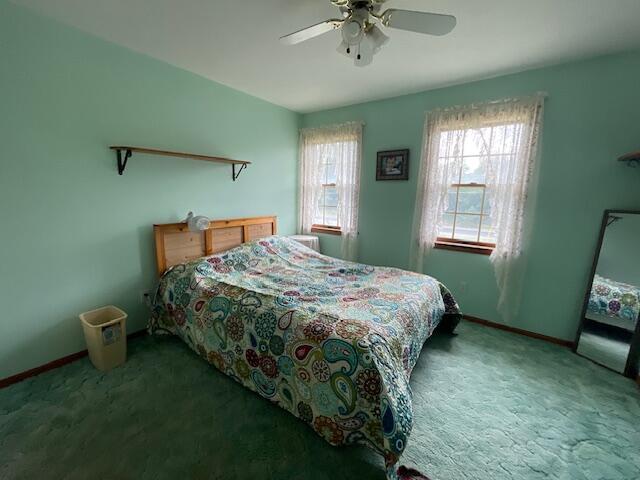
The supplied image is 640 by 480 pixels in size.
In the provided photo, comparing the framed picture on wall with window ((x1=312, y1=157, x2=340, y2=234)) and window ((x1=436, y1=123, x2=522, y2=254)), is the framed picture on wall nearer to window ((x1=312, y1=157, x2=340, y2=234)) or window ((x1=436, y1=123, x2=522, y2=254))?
window ((x1=436, y1=123, x2=522, y2=254))

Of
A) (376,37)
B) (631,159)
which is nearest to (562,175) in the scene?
(631,159)

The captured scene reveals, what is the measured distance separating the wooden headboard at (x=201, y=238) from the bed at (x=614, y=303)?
10.9 ft

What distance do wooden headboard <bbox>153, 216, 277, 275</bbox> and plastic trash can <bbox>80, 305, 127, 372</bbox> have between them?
0.59 metres

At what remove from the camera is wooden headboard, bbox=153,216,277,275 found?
248 cm

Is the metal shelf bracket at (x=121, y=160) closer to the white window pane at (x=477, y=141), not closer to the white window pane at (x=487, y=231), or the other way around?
the white window pane at (x=477, y=141)

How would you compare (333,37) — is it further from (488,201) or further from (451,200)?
(488,201)

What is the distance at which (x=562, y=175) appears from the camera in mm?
2375

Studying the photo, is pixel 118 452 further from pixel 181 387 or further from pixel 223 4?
pixel 223 4

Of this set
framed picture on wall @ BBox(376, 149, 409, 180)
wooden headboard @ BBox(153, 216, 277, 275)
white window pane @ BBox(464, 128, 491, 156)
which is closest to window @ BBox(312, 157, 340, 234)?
framed picture on wall @ BBox(376, 149, 409, 180)

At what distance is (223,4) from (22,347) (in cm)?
265

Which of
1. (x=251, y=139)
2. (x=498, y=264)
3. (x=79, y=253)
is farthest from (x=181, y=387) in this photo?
(x=498, y=264)

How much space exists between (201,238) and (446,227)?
8.80 feet

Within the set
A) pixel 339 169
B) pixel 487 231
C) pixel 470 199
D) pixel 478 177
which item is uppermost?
pixel 339 169

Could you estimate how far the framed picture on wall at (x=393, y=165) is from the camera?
3.12 m
